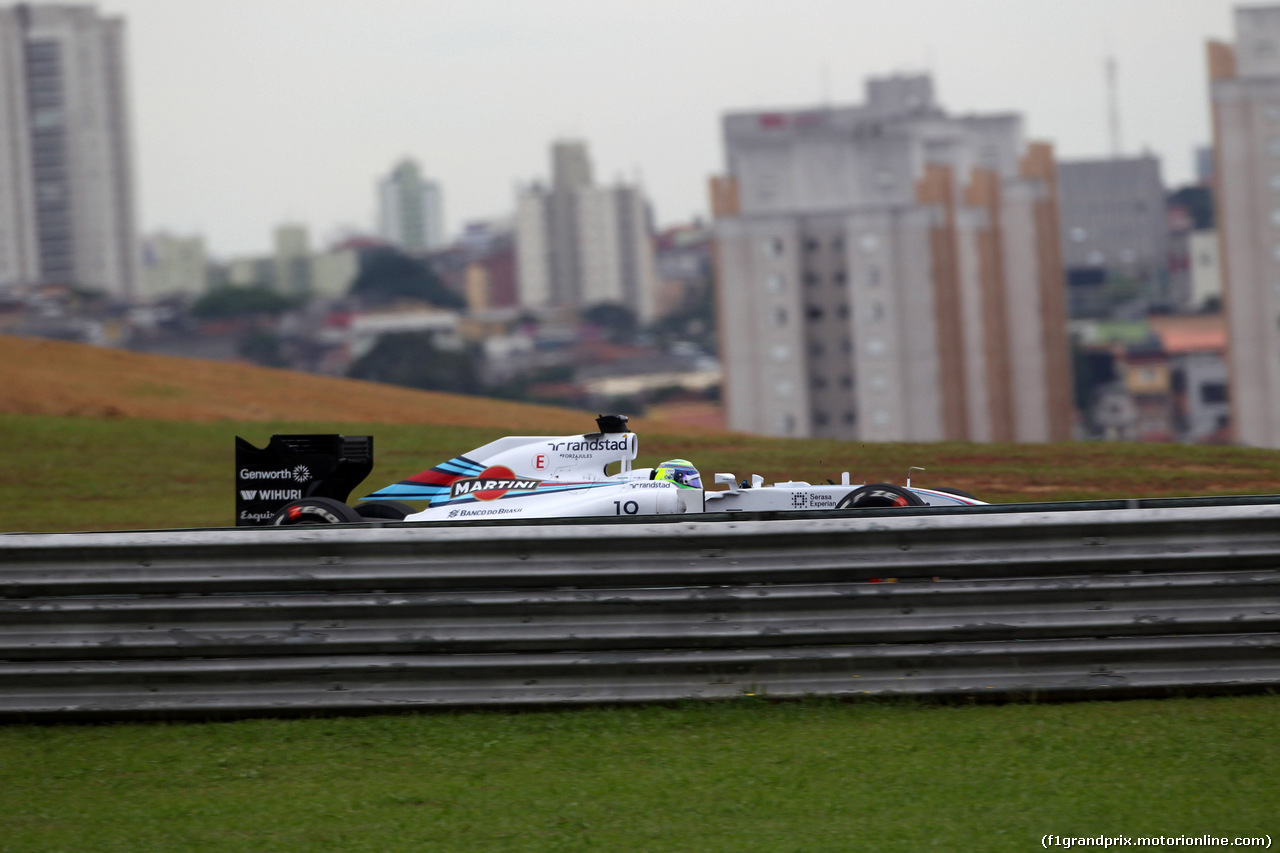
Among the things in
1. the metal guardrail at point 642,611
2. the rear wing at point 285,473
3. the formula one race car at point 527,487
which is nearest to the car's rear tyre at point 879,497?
the formula one race car at point 527,487

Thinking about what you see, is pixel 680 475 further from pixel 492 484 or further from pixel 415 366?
pixel 415 366

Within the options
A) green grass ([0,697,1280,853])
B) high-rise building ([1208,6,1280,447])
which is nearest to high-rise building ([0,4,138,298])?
high-rise building ([1208,6,1280,447])

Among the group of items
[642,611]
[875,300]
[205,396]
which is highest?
[875,300]

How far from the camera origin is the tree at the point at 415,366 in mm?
95688

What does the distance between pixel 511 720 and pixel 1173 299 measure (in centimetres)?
A: 15542

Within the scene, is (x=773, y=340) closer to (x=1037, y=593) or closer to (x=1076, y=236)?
(x=1037, y=593)

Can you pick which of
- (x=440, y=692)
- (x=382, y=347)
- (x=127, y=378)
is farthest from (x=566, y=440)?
(x=382, y=347)

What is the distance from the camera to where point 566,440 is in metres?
9.12

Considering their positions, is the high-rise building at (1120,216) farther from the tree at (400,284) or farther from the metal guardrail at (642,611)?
the metal guardrail at (642,611)

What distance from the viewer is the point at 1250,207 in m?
67.9

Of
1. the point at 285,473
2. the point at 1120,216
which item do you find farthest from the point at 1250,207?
the point at 1120,216

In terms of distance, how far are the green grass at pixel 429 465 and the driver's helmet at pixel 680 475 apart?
1.96 meters

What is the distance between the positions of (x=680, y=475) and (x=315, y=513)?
2291mm

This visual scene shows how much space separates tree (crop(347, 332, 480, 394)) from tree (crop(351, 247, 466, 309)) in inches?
2405
